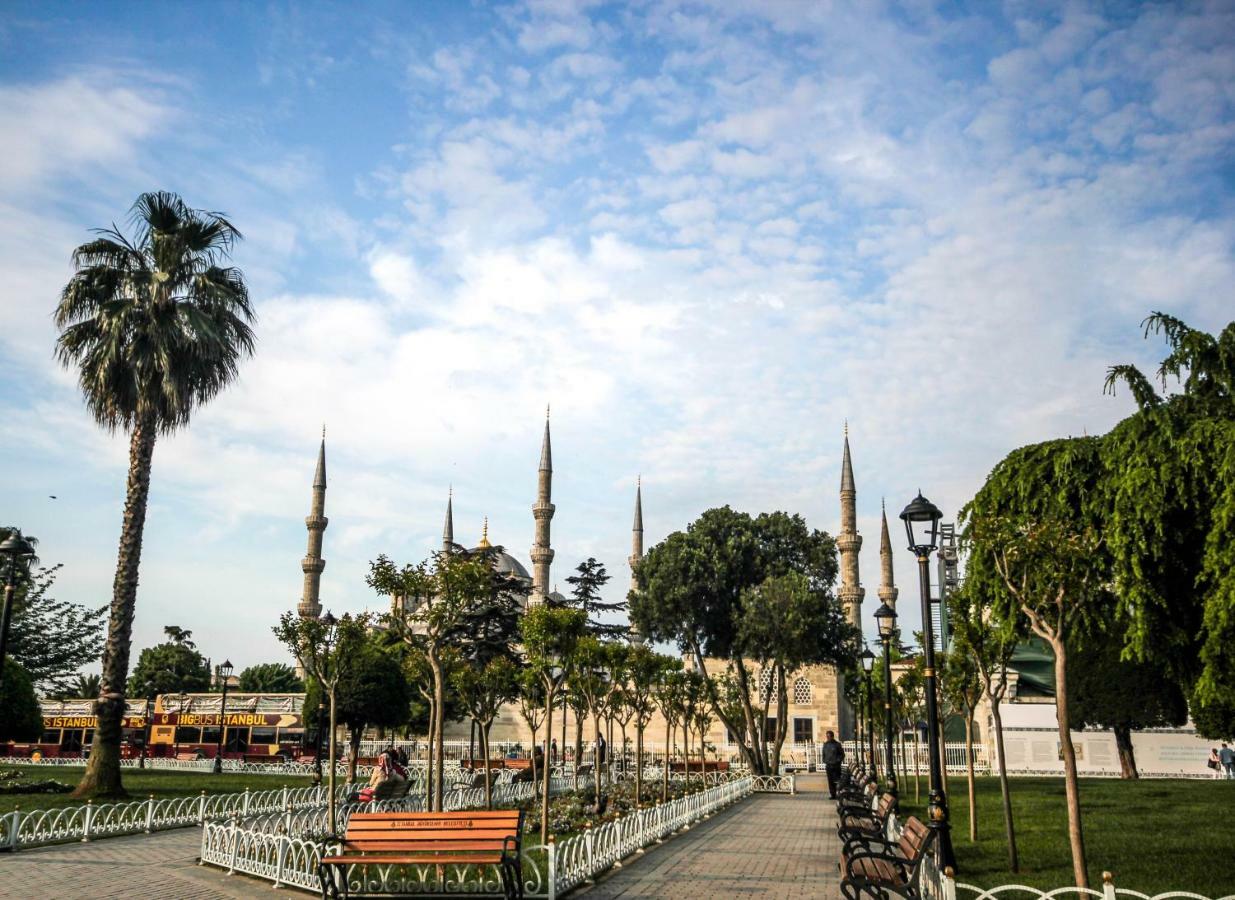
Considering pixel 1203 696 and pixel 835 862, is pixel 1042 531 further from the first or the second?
pixel 835 862

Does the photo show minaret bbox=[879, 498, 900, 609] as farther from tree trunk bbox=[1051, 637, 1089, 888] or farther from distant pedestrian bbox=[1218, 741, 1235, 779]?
tree trunk bbox=[1051, 637, 1089, 888]

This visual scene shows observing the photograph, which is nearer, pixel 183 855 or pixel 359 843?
pixel 359 843

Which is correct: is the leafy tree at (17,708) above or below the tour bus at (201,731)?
above

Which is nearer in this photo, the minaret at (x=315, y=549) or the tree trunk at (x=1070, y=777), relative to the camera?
the tree trunk at (x=1070, y=777)

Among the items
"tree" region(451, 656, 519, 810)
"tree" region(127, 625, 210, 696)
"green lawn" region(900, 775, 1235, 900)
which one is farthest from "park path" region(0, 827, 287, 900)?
"tree" region(127, 625, 210, 696)

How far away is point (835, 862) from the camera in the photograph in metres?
10.9

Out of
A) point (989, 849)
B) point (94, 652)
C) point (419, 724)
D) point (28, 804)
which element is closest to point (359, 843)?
point (989, 849)

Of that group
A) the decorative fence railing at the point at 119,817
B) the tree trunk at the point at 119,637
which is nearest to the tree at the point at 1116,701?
the decorative fence railing at the point at 119,817

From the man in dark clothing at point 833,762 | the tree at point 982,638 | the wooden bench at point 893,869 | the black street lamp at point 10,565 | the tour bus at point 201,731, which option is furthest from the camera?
the tour bus at point 201,731

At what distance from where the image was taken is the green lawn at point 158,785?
16261mm

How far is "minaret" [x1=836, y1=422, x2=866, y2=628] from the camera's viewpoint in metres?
46.5

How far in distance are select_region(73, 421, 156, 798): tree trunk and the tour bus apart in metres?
19.6

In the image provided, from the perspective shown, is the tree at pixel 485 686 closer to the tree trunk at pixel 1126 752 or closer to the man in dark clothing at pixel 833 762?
the man in dark clothing at pixel 833 762

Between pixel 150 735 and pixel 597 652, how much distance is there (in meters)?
32.3
